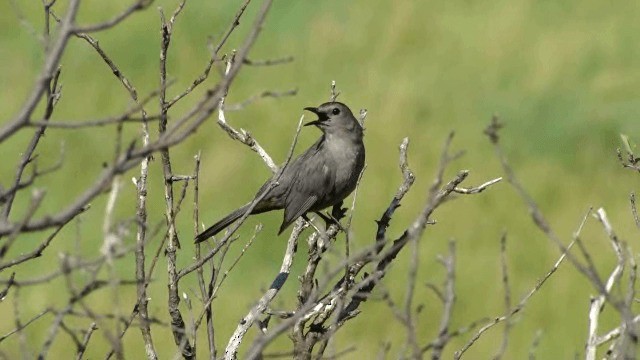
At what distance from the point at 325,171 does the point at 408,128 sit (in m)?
5.41

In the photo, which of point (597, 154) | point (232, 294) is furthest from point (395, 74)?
point (232, 294)

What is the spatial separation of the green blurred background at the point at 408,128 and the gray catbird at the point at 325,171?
101 inches

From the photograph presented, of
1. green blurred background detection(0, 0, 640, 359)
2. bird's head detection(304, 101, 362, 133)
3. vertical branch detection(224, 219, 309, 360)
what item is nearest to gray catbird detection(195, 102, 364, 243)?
bird's head detection(304, 101, 362, 133)

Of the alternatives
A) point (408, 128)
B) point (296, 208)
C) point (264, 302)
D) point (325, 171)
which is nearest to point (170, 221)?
point (264, 302)

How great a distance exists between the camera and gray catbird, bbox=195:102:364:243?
7332 millimetres

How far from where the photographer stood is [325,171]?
294 inches

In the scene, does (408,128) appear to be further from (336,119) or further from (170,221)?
(170,221)

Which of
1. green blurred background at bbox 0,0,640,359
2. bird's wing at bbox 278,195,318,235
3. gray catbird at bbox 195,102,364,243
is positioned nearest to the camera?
bird's wing at bbox 278,195,318,235

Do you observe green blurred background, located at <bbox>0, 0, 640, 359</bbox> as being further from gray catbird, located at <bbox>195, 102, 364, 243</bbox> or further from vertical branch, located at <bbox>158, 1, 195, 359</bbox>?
vertical branch, located at <bbox>158, 1, 195, 359</bbox>

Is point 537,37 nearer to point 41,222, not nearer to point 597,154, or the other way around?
point 597,154

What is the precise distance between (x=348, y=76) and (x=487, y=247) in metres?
2.95

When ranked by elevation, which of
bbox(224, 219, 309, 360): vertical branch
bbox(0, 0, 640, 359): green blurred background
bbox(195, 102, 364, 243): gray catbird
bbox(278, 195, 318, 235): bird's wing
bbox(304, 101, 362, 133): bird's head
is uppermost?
bbox(0, 0, 640, 359): green blurred background

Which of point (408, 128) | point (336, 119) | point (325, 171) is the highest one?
point (408, 128)

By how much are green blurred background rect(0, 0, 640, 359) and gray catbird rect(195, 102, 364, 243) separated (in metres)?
2.56
